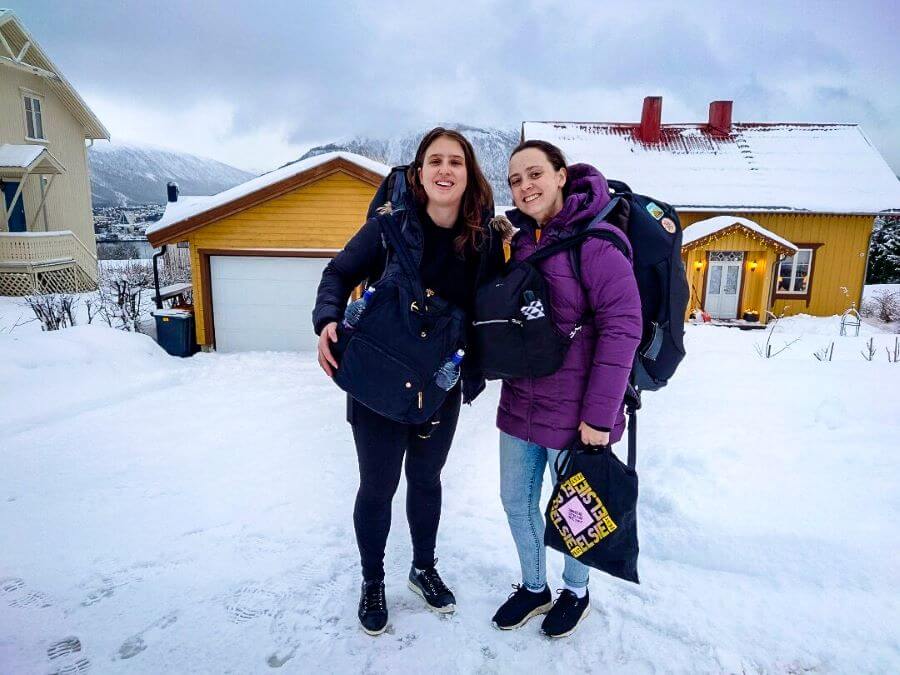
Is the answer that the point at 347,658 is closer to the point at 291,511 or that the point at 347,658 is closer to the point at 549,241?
the point at 291,511

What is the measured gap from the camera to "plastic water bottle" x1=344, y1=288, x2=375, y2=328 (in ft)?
7.36

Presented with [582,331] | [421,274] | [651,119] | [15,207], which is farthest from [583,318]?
[15,207]

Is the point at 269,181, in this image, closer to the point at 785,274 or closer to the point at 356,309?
the point at 356,309

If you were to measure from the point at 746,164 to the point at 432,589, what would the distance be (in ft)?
63.6

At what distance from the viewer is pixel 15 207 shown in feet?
58.1

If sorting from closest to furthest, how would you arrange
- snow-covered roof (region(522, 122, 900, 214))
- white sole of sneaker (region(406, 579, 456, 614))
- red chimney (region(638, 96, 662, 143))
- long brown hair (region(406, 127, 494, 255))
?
long brown hair (region(406, 127, 494, 255)), white sole of sneaker (region(406, 579, 456, 614)), snow-covered roof (region(522, 122, 900, 214)), red chimney (region(638, 96, 662, 143))

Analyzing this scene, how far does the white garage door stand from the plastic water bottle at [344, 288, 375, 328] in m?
7.66

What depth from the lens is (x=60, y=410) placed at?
608 centimetres

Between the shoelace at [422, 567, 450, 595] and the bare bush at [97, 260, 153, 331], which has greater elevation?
the bare bush at [97, 260, 153, 331]

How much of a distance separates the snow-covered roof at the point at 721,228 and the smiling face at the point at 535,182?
14124 mm

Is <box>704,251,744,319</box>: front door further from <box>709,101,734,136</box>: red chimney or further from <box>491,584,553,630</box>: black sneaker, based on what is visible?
<box>491,584,553,630</box>: black sneaker

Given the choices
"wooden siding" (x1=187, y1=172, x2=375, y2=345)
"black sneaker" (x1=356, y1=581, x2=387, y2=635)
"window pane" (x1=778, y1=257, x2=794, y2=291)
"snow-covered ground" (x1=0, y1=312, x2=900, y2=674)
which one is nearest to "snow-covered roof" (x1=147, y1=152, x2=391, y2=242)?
"wooden siding" (x1=187, y1=172, x2=375, y2=345)

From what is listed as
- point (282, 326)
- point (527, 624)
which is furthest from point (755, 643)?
point (282, 326)

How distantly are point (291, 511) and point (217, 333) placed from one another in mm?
6985
